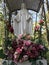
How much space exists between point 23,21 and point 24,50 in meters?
4.73

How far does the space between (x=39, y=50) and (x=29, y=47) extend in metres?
0.16

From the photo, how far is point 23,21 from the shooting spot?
8047mm

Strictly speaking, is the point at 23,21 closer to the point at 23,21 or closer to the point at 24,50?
the point at 23,21

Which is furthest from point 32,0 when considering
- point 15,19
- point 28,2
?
point 15,19

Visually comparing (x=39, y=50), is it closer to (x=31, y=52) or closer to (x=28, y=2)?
(x=31, y=52)

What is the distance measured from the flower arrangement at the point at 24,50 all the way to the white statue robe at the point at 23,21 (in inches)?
173

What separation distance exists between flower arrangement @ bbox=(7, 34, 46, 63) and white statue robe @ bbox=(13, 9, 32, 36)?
4385 mm

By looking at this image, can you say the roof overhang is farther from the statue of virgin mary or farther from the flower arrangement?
the flower arrangement

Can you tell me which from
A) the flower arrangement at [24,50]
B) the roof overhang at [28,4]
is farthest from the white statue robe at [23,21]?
the flower arrangement at [24,50]

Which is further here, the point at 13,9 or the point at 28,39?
the point at 13,9

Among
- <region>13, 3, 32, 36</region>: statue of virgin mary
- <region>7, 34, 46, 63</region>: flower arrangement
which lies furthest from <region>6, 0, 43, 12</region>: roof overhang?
<region>7, 34, 46, 63</region>: flower arrangement

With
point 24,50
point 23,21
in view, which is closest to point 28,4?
point 23,21

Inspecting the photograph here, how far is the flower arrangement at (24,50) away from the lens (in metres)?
3.33

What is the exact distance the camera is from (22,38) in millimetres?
3641
